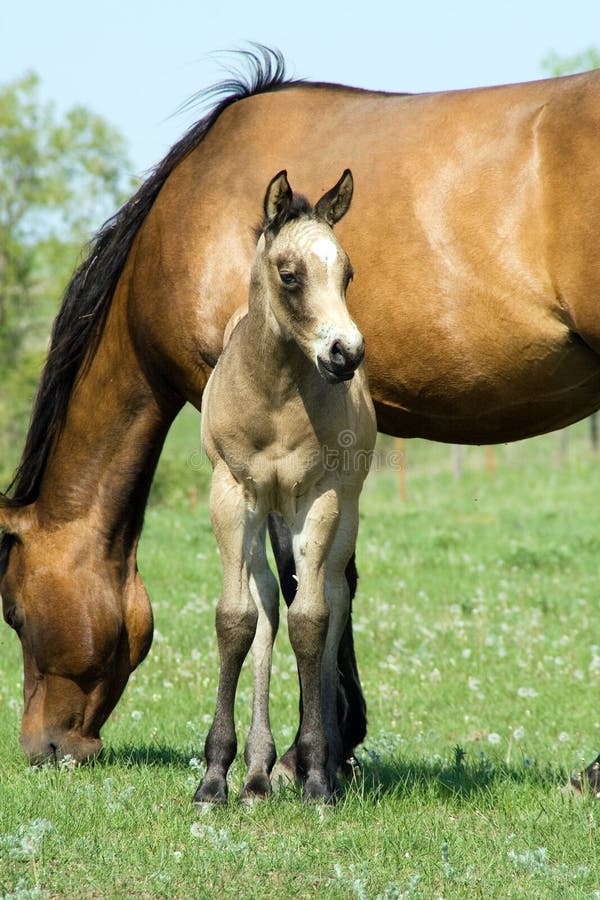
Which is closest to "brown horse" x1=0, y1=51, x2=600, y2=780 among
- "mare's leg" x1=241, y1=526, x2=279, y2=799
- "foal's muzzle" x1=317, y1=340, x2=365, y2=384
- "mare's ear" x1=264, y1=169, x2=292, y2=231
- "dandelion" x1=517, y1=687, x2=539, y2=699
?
"mare's leg" x1=241, y1=526, x2=279, y2=799

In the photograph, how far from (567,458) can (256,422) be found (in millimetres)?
22385

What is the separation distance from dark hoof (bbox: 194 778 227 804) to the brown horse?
114 cm

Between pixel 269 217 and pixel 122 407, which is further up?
pixel 269 217

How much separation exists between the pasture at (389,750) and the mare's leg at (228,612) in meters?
0.18

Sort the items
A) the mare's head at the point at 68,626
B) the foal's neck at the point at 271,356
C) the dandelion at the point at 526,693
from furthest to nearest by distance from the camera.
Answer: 1. the dandelion at the point at 526,693
2. the mare's head at the point at 68,626
3. the foal's neck at the point at 271,356

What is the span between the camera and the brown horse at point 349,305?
173 inches

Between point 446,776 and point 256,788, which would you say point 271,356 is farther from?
point 446,776

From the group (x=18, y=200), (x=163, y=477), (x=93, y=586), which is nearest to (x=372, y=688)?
(x=93, y=586)

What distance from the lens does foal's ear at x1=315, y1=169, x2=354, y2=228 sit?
407cm

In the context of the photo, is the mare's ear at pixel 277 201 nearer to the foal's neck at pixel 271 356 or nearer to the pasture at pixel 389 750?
the foal's neck at pixel 271 356

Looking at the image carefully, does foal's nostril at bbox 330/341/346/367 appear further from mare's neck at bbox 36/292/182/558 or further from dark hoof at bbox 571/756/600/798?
dark hoof at bbox 571/756/600/798

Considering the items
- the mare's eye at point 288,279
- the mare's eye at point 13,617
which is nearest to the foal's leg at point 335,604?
the mare's eye at point 288,279

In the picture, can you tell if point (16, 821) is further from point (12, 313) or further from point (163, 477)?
point (12, 313)

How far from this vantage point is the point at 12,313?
30781 millimetres
